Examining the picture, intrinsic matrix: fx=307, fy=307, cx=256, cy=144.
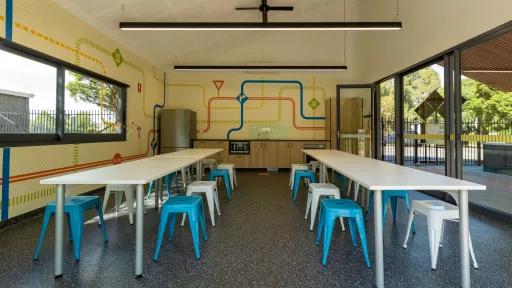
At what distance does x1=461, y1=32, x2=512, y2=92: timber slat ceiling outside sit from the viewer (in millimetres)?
3324

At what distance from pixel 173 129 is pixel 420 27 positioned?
562cm

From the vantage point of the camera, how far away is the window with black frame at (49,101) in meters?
3.30

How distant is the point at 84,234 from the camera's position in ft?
9.98

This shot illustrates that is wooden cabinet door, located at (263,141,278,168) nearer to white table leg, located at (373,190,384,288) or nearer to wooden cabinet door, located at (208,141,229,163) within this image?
wooden cabinet door, located at (208,141,229,163)

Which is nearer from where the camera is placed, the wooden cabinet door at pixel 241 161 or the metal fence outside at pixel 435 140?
the metal fence outside at pixel 435 140

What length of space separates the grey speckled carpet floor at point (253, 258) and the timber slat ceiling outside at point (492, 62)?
62.9 inches

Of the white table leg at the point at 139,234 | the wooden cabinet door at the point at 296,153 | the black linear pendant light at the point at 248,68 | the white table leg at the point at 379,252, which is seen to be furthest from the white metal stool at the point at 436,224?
the wooden cabinet door at the point at 296,153

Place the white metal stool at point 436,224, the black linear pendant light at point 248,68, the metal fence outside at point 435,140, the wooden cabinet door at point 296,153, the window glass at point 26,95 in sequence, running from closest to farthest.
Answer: the white metal stool at point 436,224 → the window glass at point 26,95 → the metal fence outside at point 435,140 → the black linear pendant light at point 248,68 → the wooden cabinet door at point 296,153

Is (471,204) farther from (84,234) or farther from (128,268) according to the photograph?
(84,234)

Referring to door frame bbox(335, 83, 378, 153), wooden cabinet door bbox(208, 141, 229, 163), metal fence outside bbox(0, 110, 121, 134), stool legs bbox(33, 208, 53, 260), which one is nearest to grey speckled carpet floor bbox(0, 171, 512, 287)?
stool legs bbox(33, 208, 53, 260)

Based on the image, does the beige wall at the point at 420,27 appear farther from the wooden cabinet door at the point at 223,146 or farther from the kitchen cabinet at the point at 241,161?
the wooden cabinet door at the point at 223,146

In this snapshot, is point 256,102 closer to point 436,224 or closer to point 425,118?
point 425,118

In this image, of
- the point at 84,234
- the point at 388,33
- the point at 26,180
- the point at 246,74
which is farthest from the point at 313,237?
the point at 246,74

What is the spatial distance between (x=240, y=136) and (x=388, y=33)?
4.40 m
